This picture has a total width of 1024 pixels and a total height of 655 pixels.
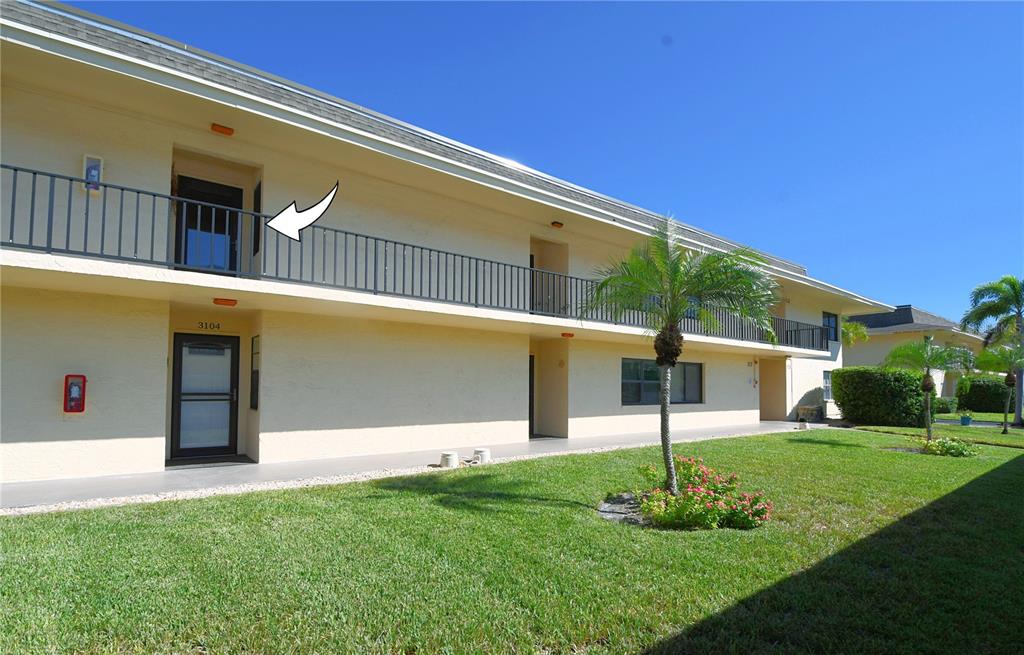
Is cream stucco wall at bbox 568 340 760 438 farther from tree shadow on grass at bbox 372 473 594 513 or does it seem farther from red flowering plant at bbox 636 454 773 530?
red flowering plant at bbox 636 454 773 530

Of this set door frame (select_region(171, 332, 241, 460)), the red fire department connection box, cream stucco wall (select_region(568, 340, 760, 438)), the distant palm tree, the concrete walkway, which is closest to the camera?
the concrete walkway

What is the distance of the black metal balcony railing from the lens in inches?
314

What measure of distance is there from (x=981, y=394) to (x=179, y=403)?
4262 centimetres

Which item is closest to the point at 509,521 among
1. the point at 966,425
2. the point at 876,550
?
the point at 876,550

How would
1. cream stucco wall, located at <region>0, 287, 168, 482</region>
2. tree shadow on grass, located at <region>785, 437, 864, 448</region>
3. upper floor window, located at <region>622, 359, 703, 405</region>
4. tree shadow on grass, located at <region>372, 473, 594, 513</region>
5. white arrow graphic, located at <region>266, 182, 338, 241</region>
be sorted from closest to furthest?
tree shadow on grass, located at <region>372, 473, 594, 513</region>, cream stucco wall, located at <region>0, 287, 168, 482</region>, white arrow graphic, located at <region>266, 182, 338, 241</region>, tree shadow on grass, located at <region>785, 437, 864, 448</region>, upper floor window, located at <region>622, 359, 703, 405</region>

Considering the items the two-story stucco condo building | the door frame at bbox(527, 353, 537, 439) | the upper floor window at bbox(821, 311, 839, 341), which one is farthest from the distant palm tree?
the door frame at bbox(527, 353, 537, 439)

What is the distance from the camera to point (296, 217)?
1038 cm

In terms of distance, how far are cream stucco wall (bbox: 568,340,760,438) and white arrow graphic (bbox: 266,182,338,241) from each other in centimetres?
735

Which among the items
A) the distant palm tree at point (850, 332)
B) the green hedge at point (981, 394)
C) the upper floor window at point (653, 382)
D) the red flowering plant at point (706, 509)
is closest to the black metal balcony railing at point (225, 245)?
the upper floor window at point (653, 382)

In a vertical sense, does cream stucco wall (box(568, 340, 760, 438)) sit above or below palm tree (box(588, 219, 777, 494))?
below

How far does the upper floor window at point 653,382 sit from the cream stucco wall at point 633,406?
0.66ft

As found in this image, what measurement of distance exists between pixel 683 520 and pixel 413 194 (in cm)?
889

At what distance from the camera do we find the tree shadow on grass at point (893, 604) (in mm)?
3645

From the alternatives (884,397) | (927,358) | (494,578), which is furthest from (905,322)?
(494,578)
